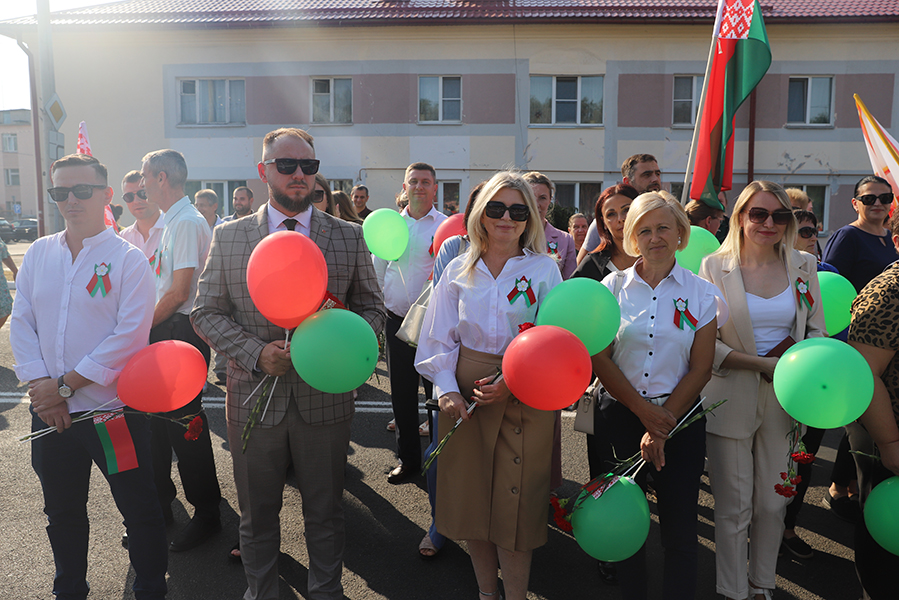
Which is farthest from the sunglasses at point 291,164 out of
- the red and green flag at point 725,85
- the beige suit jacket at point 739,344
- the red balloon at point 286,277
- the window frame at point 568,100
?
the window frame at point 568,100

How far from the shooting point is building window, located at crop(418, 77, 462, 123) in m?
15.8

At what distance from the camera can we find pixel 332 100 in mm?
16047

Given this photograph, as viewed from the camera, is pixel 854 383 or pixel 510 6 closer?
pixel 854 383

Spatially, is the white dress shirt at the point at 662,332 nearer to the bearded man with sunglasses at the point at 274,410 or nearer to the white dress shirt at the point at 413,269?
the bearded man with sunglasses at the point at 274,410

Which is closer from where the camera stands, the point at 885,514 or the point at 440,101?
the point at 885,514

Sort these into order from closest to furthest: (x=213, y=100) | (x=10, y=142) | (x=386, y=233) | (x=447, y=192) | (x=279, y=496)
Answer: (x=279, y=496), (x=386, y=233), (x=447, y=192), (x=213, y=100), (x=10, y=142)

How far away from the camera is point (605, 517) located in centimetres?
249

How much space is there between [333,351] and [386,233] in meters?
2.30

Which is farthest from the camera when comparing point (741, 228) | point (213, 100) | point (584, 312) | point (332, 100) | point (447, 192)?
point (213, 100)

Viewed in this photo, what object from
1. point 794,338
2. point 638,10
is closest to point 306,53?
point 638,10

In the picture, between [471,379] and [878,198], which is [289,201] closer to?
[471,379]

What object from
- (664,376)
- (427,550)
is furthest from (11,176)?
(664,376)

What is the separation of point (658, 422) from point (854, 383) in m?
0.73

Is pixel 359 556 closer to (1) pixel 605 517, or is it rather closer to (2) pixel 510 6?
(1) pixel 605 517
